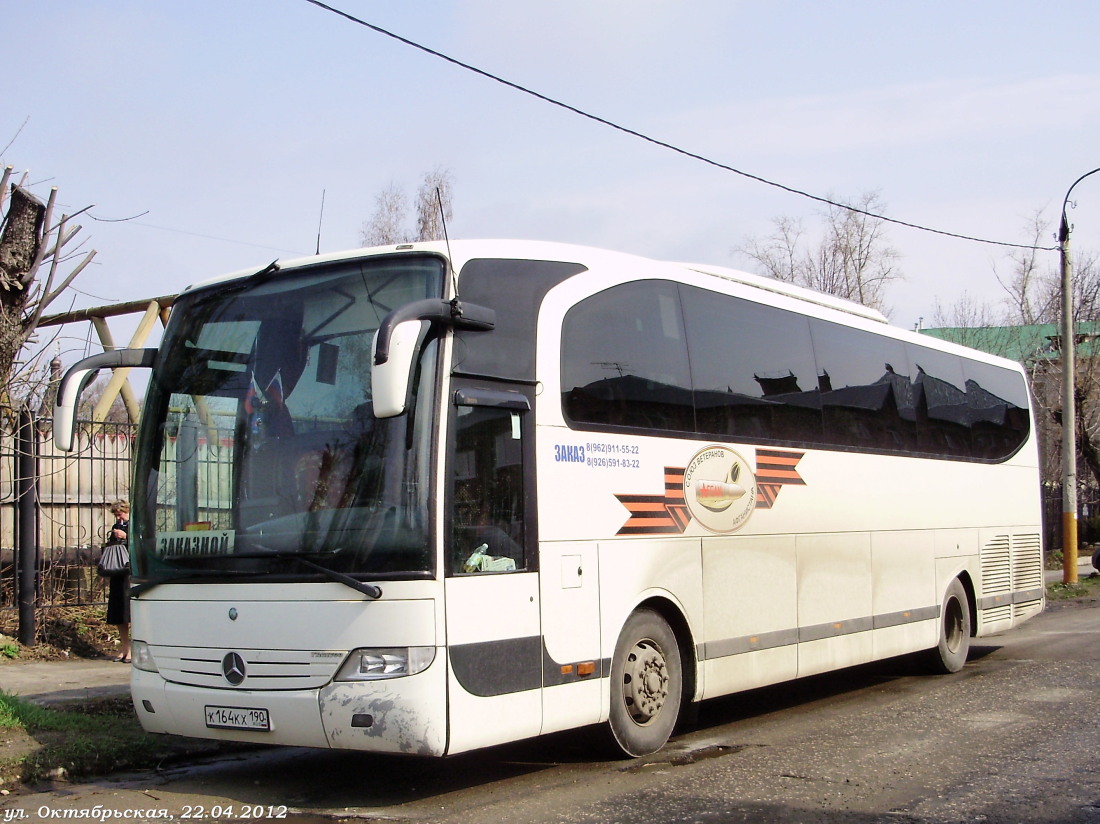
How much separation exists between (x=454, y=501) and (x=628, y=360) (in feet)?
7.14

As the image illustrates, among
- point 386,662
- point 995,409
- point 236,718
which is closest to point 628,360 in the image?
point 386,662

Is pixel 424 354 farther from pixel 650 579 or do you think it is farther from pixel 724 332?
pixel 724 332

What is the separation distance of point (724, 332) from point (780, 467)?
4.58ft

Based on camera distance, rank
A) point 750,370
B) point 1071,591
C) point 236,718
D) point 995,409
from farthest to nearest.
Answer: point 1071,591
point 995,409
point 750,370
point 236,718

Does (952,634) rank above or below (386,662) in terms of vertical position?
below

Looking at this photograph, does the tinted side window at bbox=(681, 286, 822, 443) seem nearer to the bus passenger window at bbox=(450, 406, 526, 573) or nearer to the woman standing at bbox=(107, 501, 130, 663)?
the bus passenger window at bbox=(450, 406, 526, 573)

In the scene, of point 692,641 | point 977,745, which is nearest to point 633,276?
point 692,641

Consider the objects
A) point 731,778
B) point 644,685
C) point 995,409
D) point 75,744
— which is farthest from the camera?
point 995,409

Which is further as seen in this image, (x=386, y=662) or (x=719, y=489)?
(x=719, y=489)

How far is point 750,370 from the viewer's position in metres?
10.1

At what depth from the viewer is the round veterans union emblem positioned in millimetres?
9227

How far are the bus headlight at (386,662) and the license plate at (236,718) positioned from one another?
2.06ft

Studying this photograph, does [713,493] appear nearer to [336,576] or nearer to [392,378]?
[336,576]

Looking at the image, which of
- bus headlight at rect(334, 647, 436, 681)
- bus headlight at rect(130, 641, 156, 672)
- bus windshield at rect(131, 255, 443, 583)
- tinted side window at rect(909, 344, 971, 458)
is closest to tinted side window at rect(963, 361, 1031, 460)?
tinted side window at rect(909, 344, 971, 458)
